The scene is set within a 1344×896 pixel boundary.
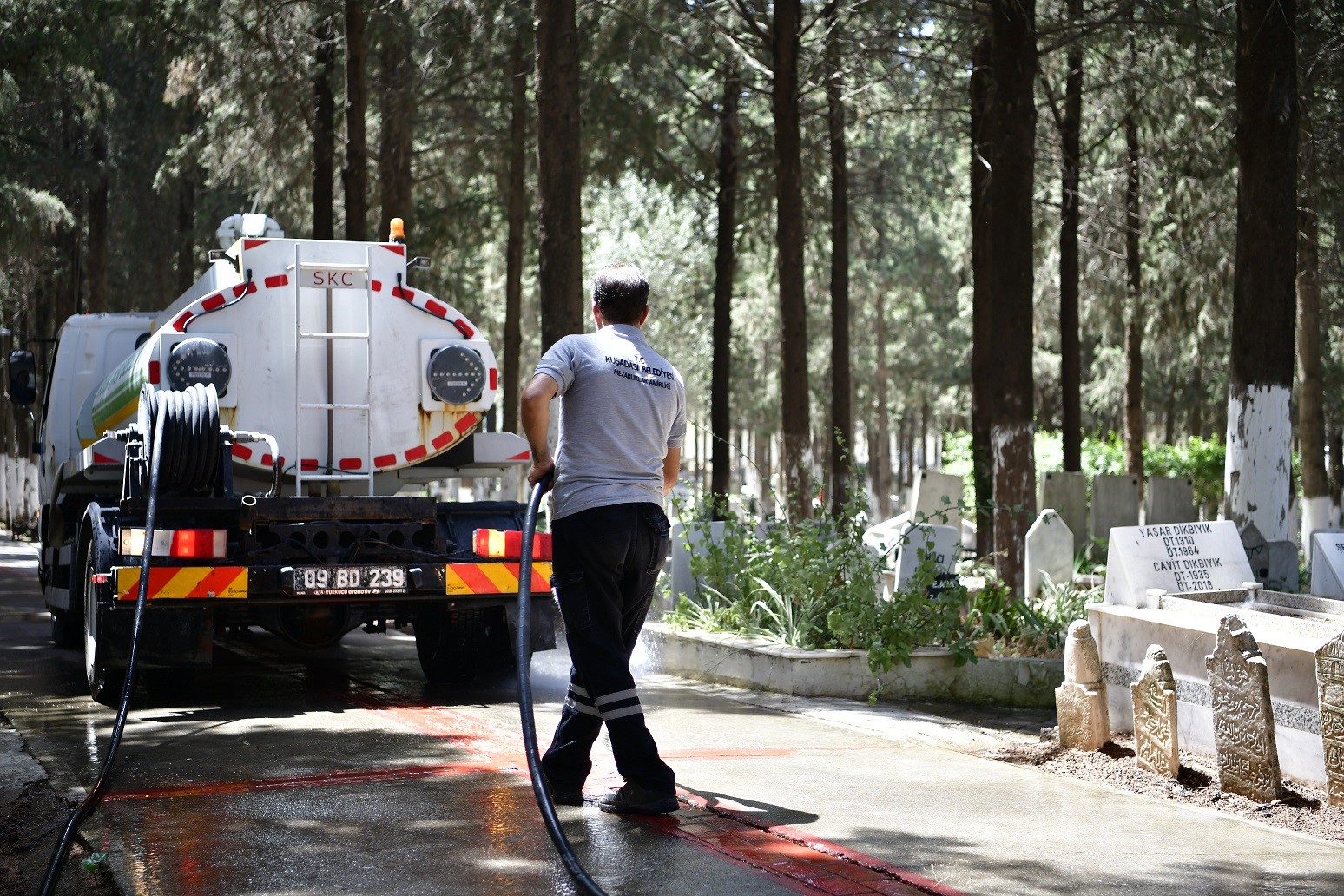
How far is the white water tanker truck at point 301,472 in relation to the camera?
28.0 feet

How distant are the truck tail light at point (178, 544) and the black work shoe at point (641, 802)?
381 cm

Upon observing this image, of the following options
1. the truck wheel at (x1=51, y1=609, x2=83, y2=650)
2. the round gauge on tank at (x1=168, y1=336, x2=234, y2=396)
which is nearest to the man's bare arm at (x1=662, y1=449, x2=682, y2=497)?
the round gauge on tank at (x1=168, y1=336, x2=234, y2=396)

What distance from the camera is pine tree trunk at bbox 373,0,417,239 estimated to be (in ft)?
66.6

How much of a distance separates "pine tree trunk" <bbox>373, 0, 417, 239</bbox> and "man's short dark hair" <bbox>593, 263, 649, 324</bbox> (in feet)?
47.0

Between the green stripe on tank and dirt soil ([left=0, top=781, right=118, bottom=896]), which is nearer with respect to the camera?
dirt soil ([left=0, top=781, right=118, bottom=896])

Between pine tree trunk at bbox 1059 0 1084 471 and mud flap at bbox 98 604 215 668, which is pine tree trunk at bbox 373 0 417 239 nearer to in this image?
pine tree trunk at bbox 1059 0 1084 471

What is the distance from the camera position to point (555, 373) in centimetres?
558

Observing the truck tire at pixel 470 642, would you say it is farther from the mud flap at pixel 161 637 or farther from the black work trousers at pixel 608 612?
the black work trousers at pixel 608 612

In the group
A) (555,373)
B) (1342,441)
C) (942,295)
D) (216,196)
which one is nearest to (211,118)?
(216,196)

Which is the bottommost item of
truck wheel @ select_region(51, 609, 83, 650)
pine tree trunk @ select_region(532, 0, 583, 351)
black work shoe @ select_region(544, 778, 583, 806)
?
black work shoe @ select_region(544, 778, 583, 806)

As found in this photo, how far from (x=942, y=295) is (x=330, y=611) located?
38.9 metres

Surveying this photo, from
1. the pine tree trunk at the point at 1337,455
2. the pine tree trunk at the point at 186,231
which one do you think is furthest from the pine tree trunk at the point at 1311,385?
the pine tree trunk at the point at 186,231

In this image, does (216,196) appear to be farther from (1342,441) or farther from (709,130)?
(1342,441)

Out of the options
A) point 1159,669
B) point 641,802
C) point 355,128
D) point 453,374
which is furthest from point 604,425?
point 355,128
